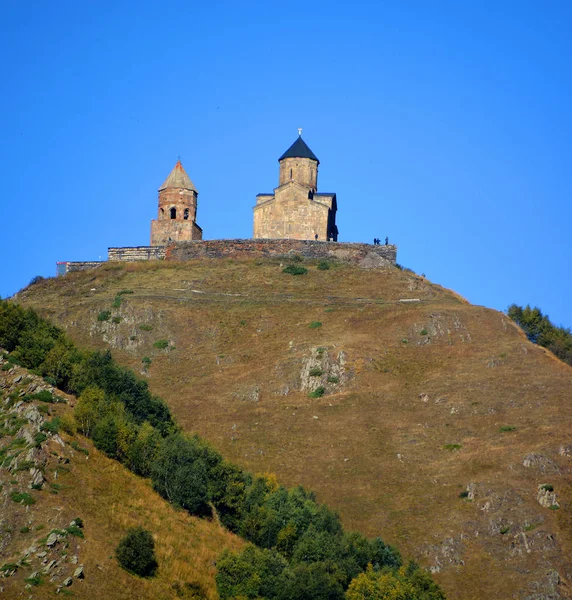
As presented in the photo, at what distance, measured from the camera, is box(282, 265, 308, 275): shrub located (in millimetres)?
→ 81938

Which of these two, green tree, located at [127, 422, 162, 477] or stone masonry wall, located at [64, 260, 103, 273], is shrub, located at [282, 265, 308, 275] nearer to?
stone masonry wall, located at [64, 260, 103, 273]

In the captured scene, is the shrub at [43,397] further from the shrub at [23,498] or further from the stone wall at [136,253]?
the stone wall at [136,253]

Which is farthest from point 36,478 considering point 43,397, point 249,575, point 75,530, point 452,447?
point 452,447

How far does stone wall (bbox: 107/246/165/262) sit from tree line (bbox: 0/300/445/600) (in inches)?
1068

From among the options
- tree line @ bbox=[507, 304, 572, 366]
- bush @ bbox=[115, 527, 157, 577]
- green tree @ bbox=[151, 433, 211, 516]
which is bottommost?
bush @ bbox=[115, 527, 157, 577]

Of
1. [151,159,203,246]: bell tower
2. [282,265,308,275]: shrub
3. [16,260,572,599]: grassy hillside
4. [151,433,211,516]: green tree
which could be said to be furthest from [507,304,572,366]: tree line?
[151,433,211,516]: green tree

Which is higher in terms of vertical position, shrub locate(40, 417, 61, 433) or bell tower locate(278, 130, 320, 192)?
bell tower locate(278, 130, 320, 192)

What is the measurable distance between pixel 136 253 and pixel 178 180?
5839 millimetres

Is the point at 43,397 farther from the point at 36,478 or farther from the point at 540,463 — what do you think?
the point at 540,463

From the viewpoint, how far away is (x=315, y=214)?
88.1m

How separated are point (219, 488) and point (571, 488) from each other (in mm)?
14956

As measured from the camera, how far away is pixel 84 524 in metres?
43.2

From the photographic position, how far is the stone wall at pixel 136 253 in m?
86.7

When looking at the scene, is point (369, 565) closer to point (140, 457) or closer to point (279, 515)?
point (279, 515)
